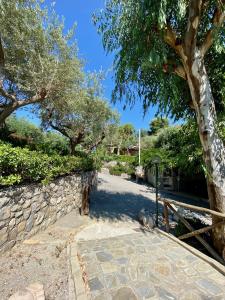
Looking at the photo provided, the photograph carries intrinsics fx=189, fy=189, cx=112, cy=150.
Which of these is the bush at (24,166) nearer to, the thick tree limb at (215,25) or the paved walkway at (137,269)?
the paved walkway at (137,269)

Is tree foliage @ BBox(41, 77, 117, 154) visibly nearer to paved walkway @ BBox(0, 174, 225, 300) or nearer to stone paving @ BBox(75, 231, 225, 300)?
paved walkway @ BBox(0, 174, 225, 300)

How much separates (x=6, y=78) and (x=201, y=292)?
26.4ft

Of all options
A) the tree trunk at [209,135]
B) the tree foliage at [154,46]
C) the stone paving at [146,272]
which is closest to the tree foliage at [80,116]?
the tree foliage at [154,46]

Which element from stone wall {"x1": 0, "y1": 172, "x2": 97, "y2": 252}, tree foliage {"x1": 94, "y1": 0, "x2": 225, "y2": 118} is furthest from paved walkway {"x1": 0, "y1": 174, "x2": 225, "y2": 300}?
tree foliage {"x1": 94, "y1": 0, "x2": 225, "y2": 118}

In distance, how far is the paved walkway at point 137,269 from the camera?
2979 millimetres

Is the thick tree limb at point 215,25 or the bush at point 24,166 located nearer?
the bush at point 24,166

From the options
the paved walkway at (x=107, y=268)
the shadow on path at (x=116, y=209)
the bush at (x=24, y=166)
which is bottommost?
the paved walkway at (x=107, y=268)

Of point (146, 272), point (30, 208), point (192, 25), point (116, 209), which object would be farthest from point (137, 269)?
point (192, 25)

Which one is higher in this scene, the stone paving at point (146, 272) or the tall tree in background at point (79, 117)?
the tall tree in background at point (79, 117)

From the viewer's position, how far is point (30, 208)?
4.61m

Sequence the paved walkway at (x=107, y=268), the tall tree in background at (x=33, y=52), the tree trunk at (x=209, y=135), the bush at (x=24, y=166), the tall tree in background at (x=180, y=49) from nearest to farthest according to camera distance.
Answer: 1. the paved walkway at (x=107, y=268)
2. the bush at (x=24, y=166)
3. the tall tree in background at (x=180, y=49)
4. the tree trunk at (x=209, y=135)
5. the tall tree in background at (x=33, y=52)

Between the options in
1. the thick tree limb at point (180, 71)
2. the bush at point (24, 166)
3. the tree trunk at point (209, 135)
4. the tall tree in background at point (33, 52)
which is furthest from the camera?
the tall tree in background at point (33, 52)

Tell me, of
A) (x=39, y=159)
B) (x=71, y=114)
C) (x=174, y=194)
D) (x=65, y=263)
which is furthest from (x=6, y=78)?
(x=174, y=194)

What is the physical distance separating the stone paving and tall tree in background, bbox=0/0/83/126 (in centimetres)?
494
